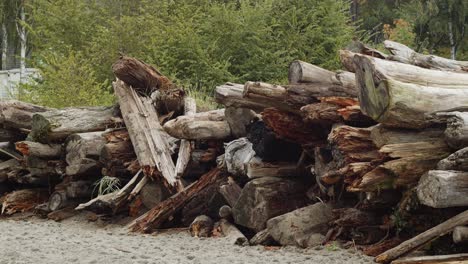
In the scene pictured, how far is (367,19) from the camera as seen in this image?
33.1 metres

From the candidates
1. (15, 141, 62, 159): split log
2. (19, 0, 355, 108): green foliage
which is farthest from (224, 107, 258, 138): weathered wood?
(19, 0, 355, 108): green foliage

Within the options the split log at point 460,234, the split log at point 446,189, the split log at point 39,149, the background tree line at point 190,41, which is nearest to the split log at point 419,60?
the split log at point 446,189

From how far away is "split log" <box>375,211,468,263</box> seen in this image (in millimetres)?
5145

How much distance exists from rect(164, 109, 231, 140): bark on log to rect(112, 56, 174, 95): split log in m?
1.40

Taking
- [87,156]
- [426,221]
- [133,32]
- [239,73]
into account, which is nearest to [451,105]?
[426,221]

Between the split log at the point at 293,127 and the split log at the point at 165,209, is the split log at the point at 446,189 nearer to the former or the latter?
the split log at the point at 293,127

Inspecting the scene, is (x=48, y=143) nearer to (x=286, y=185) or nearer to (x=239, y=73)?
(x=286, y=185)

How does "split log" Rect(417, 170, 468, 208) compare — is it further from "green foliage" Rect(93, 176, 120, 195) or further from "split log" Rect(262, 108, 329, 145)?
"green foliage" Rect(93, 176, 120, 195)

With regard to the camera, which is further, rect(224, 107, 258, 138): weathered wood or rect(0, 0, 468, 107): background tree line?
rect(0, 0, 468, 107): background tree line

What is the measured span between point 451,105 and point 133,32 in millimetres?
13659

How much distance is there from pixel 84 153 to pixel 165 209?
6.10 feet

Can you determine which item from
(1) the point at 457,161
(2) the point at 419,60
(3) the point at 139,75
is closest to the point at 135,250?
(1) the point at 457,161

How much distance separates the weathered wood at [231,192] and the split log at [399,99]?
2464 mm

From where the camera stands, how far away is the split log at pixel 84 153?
926 centimetres
